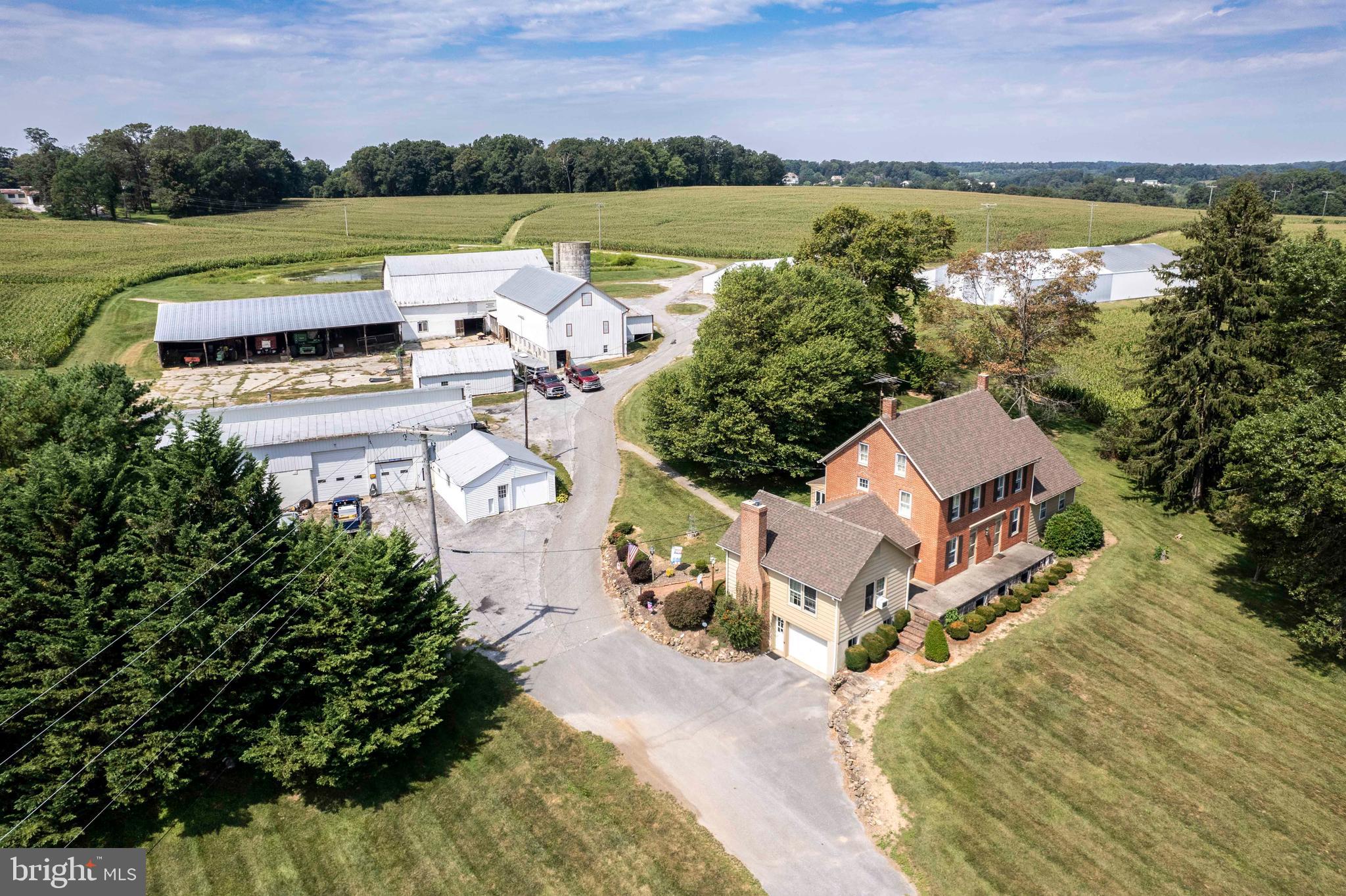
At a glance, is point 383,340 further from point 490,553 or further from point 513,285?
point 490,553

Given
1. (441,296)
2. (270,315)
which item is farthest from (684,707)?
(441,296)

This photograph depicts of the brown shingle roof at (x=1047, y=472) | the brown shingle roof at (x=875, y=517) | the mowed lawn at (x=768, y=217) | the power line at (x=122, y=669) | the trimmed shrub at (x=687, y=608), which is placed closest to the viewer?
the power line at (x=122, y=669)

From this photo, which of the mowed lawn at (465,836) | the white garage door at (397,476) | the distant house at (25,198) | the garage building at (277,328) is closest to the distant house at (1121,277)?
the garage building at (277,328)

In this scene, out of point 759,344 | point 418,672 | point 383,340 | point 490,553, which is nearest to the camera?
point 418,672

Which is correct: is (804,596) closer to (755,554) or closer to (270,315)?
(755,554)

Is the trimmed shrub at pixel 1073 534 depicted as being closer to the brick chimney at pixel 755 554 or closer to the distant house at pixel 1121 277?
the brick chimney at pixel 755 554

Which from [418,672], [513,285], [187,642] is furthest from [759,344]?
[513,285]

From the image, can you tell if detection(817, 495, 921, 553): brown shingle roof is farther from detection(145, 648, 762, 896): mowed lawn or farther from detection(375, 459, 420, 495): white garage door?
detection(375, 459, 420, 495): white garage door

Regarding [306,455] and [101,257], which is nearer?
[306,455]
